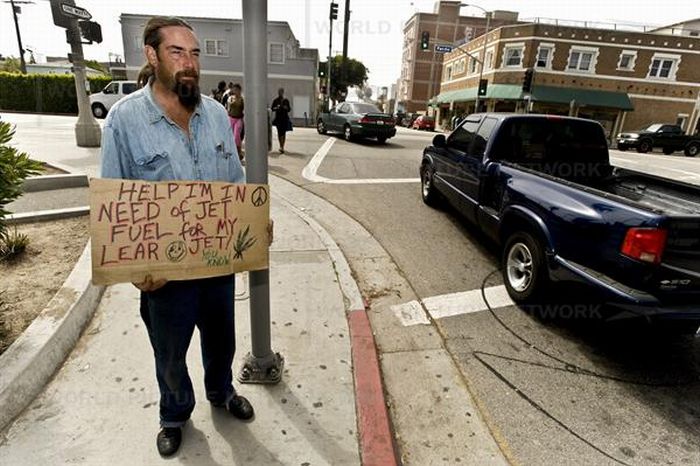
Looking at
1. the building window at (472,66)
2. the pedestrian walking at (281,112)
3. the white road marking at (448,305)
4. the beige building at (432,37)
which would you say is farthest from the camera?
the beige building at (432,37)

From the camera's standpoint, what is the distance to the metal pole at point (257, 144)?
2.11m

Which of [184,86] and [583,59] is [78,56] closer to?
[184,86]

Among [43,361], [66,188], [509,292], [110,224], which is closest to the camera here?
[110,224]

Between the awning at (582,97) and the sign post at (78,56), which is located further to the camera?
the awning at (582,97)

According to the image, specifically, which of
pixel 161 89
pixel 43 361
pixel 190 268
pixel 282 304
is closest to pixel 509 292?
pixel 282 304

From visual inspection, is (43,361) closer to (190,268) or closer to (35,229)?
(190,268)

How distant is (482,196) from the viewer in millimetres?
4785

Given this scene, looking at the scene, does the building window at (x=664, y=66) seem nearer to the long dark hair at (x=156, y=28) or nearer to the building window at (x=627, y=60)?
the building window at (x=627, y=60)

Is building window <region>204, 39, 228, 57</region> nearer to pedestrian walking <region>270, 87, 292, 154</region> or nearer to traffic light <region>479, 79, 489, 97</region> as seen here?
traffic light <region>479, 79, 489, 97</region>

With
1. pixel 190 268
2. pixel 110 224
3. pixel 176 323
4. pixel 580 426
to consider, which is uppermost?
pixel 110 224

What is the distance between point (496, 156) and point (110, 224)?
13.5 feet

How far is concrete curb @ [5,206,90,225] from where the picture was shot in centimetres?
466

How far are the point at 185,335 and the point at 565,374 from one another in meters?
2.72

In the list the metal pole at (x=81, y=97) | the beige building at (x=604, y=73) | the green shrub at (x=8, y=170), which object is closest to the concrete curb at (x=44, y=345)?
the green shrub at (x=8, y=170)
